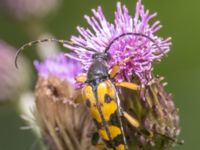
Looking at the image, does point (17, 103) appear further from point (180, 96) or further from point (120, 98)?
point (180, 96)

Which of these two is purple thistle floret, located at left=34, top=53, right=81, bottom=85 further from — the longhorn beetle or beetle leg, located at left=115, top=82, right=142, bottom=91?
beetle leg, located at left=115, top=82, right=142, bottom=91

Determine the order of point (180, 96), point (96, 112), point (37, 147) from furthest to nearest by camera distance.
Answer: point (180, 96) → point (37, 147) → point (96, 112)

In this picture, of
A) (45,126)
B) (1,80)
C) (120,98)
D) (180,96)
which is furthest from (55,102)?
(180,96)

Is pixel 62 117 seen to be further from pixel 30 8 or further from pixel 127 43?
pixel 30 8

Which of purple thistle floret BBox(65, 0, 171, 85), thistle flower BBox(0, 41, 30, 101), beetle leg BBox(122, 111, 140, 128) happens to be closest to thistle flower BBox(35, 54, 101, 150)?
purple thistle floret BBox(65, 0, 171, 85)

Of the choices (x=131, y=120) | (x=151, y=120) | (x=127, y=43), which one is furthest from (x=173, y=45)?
(x=131, y=120)

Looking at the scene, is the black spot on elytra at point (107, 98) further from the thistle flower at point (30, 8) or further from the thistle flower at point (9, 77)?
the thistle flower at point (30, 8)

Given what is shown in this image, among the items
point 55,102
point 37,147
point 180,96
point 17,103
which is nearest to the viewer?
point 55,102
